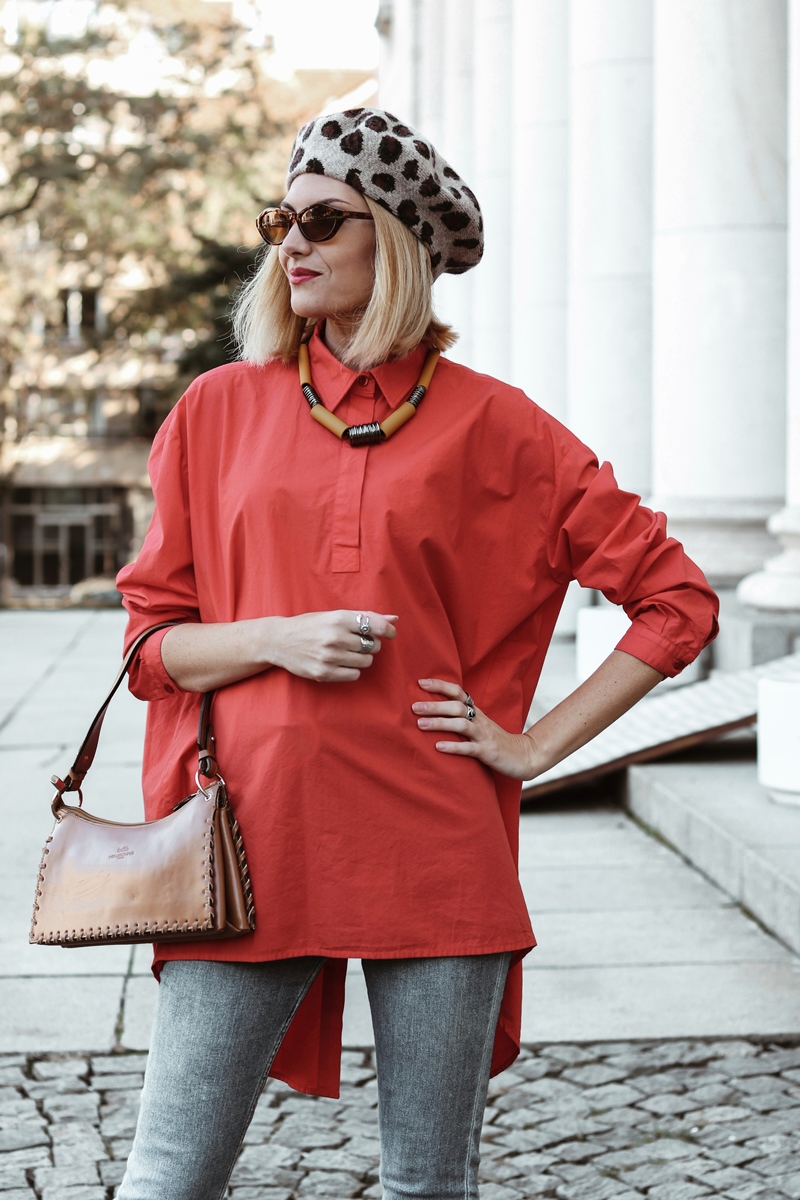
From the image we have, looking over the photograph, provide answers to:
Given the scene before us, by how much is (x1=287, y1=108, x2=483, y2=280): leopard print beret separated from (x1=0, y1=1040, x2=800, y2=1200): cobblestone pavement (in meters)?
2.08

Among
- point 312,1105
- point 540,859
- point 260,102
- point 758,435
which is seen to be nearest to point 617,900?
point 540,859

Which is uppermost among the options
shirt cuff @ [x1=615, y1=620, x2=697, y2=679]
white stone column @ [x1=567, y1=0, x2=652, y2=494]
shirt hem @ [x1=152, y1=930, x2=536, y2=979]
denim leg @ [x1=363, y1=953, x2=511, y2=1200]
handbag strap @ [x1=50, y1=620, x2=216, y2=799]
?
white stone column @ [x1=567, y1=0, x2=652, y2=494]

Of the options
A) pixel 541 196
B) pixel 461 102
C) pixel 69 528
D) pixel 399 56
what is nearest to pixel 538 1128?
pixel 541 196

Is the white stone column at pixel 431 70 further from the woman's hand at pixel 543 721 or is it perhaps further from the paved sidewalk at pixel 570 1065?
the woman's hand at pixel 543 721

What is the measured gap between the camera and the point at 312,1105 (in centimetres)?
388

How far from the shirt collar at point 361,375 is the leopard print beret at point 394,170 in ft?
0.56

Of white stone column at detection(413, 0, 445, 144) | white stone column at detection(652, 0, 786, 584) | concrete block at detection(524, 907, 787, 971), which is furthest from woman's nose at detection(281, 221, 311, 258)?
white stone column at detection(413, 0, 445, 144)

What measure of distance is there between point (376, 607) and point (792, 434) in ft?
17.1

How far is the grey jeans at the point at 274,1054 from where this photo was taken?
6.45 feet

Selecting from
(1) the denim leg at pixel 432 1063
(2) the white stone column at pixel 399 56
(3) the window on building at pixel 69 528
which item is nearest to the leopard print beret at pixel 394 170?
(1) the denim leg at pixel 432 1063

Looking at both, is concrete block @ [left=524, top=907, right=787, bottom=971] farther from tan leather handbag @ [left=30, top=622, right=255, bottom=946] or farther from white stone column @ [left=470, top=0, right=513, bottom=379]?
white stone column @ [left=470, top=0, right=513, bottom=379]

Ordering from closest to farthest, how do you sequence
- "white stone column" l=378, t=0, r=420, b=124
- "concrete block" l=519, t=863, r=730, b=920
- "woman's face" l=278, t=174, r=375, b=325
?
"woman's face" l=278, t=174, r=375, b=325 → "concrete block" l=519, t=863, r=730, b=920 → "white stone column" l=378, t=0, r=420, b=124

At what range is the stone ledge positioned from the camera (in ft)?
16.4

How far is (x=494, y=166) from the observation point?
15086mm
